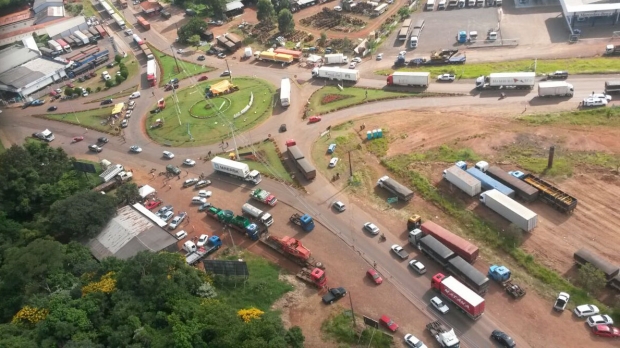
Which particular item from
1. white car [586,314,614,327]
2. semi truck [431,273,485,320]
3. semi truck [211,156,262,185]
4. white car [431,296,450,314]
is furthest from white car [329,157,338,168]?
white car [586,314,614,327]

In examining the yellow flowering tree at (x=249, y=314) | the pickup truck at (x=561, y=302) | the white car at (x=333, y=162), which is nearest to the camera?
the yellow flowering tree at (x=249, y=314)

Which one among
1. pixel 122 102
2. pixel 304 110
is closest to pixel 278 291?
pixel 304 110

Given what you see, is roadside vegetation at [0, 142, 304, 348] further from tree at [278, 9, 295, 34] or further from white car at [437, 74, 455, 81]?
tree at [278, 9, 295, 34]

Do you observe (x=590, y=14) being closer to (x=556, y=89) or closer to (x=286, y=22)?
(x=556, y=89)

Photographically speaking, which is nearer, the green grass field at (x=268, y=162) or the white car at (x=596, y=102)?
the green grass field at (x=268, y=162)

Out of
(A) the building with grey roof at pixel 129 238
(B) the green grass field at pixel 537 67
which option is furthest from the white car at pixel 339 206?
(B) the green grass field at pixel 537 67

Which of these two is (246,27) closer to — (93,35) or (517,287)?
(93,35)

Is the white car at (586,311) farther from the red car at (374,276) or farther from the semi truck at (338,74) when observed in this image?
the semi truck at (338,74)
